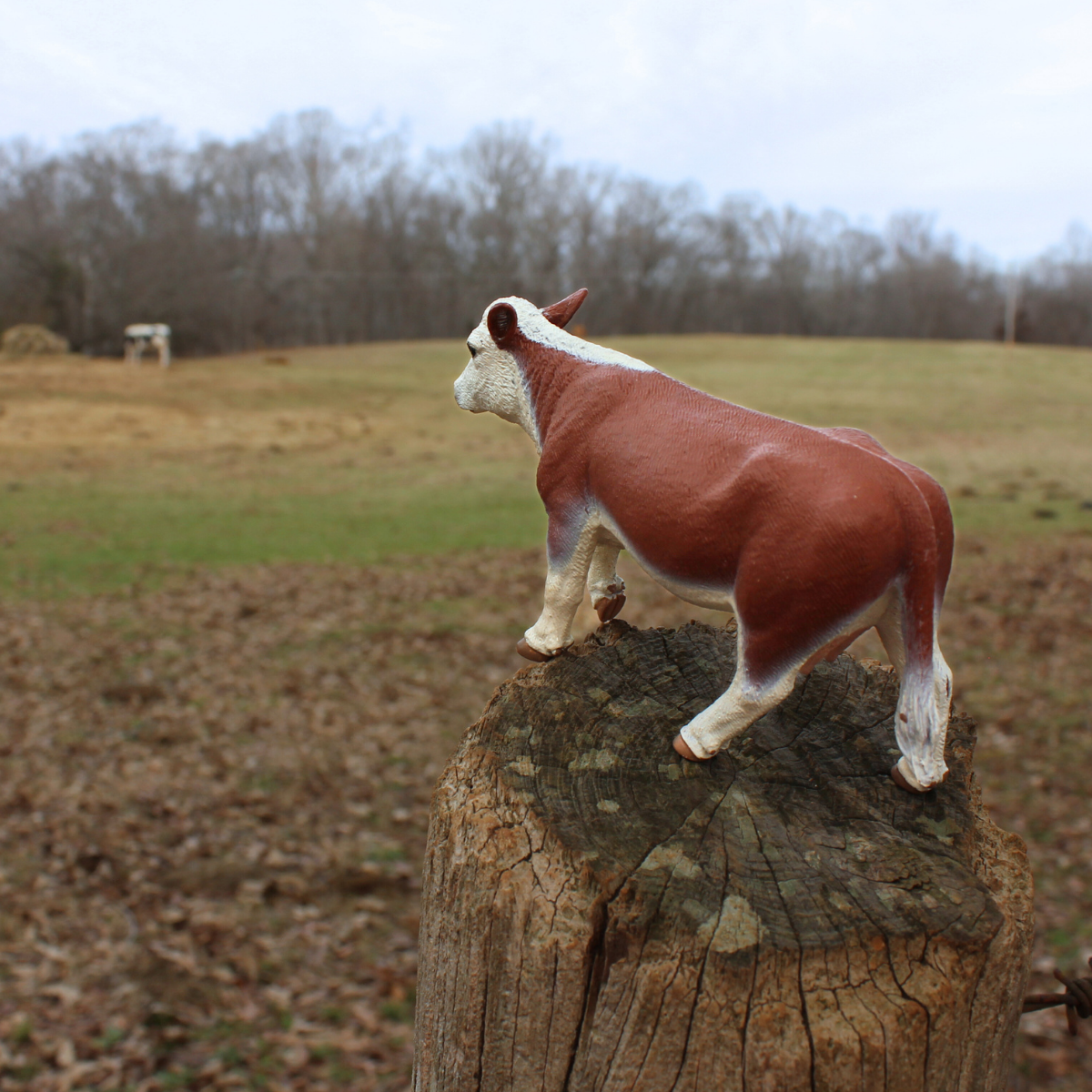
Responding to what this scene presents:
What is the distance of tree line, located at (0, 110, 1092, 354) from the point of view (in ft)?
131

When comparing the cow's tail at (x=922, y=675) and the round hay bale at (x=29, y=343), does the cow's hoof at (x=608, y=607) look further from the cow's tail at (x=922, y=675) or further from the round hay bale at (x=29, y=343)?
the round hay bale at (x=29, y=343)

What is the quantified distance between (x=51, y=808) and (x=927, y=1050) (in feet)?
19.1

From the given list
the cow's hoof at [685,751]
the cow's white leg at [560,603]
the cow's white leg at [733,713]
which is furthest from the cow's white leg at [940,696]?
the cow's white leg at [560,603]

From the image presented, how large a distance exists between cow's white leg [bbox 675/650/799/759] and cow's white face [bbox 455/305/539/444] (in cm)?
98

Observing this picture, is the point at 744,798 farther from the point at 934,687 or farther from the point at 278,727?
the point at 278,727

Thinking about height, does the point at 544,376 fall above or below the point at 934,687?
above


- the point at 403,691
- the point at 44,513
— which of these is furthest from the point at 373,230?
the point at 403,691

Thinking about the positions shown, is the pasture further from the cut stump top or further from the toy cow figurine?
the toy cow figurine

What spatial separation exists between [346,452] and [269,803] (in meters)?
16.2

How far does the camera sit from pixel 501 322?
2.64 m

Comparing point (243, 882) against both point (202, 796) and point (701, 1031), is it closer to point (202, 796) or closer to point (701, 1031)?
point (202, 796)

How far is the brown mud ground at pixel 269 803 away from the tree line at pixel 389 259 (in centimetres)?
3314

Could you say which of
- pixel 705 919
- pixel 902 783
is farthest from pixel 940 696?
pixel 705 919

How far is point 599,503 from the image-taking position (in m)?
→ 2.43
